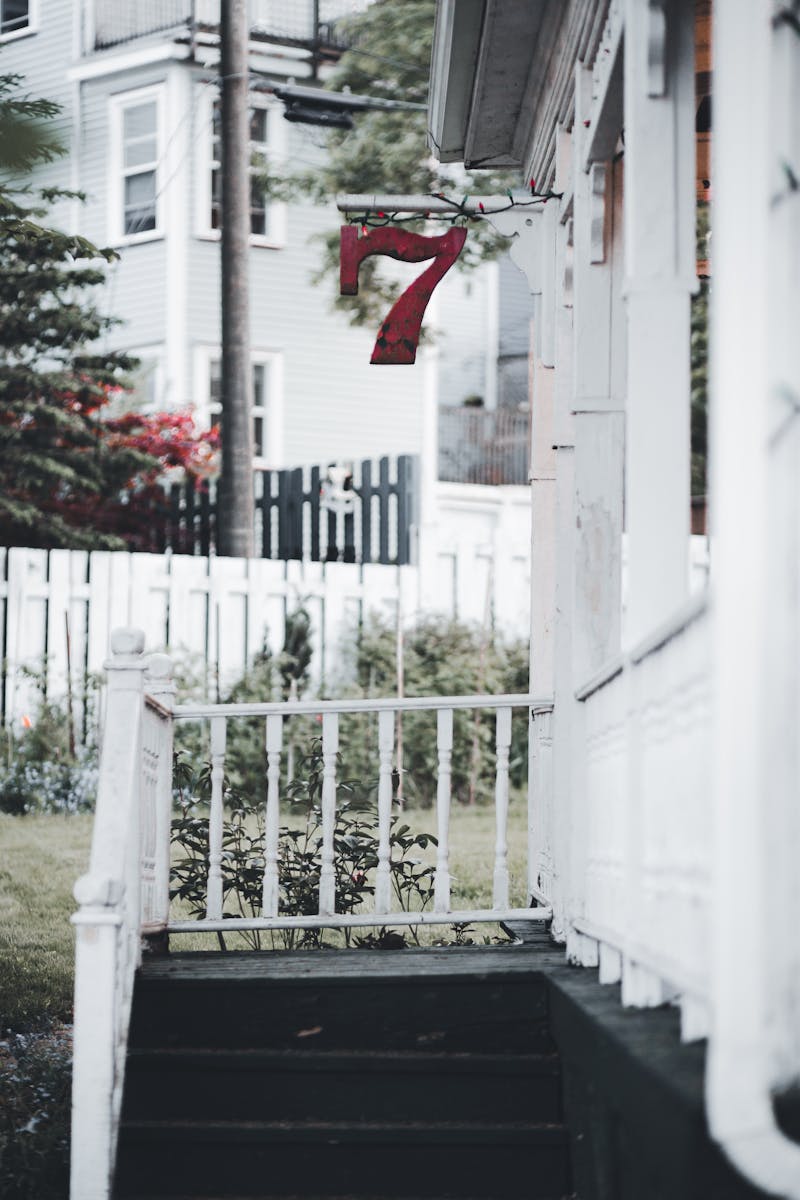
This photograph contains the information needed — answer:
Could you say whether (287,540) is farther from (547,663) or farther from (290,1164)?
(290,1164)

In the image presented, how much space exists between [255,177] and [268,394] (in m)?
2.79

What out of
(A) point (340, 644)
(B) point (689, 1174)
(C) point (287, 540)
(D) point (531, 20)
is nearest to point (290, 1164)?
→ (B) point (689, 1174)

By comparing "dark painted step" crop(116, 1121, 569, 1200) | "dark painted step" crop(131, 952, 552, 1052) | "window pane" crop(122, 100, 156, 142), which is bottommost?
"dark painted step" crop(116, 1121, 569, 1200)

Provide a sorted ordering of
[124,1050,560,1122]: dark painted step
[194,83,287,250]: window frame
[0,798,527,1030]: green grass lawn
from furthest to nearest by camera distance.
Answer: [194,83,287,250]: window frame, [0,798,527,1030]: green grass lawn, [124,1050,560,1122]: dark painted step

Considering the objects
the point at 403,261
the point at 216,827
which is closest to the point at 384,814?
the point at 216,827

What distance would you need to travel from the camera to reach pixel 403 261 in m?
6.40

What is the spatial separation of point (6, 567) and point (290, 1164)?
29.6 ft

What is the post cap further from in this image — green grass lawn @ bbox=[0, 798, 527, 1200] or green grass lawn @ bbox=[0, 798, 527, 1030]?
green grass lawn @ bbox=[0, 798, 527, 1030]

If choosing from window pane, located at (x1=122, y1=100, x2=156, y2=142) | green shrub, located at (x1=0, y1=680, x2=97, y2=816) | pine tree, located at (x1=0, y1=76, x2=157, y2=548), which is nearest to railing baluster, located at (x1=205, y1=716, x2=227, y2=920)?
green shrub, located at (x1=0, y1=680, x2=97, y2=816)

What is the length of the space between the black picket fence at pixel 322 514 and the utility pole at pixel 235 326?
174 centimetres

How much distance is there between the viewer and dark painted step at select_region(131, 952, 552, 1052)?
5113 mm

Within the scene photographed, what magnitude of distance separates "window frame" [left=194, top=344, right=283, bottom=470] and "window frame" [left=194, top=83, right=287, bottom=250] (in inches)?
56.4

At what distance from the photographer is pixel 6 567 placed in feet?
43.2

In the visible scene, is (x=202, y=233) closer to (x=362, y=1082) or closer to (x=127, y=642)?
(x=127, y=642)
